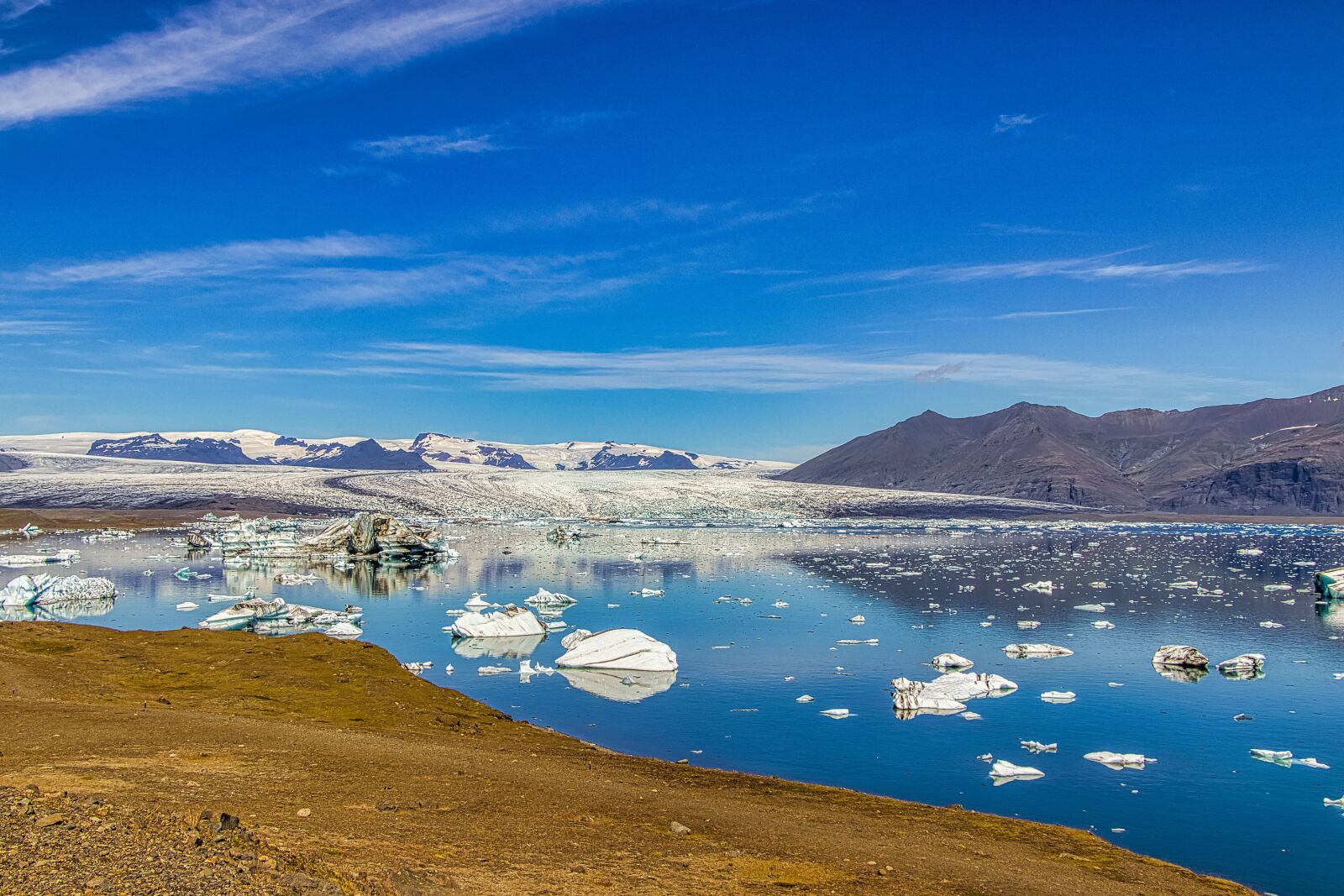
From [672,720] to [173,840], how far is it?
30.7 ft

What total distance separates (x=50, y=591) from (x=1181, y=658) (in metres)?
30.6

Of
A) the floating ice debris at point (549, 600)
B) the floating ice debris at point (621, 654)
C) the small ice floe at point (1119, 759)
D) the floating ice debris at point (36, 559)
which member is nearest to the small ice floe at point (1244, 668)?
the small ice floe at point (1119, 759)

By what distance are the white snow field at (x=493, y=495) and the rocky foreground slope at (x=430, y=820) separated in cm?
Answer: 7122

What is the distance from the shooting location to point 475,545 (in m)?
51.4

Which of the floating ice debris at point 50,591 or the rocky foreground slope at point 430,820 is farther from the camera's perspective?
the floating ice debris at point 50,591

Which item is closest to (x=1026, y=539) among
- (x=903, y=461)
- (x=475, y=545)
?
(x=475, y=545)

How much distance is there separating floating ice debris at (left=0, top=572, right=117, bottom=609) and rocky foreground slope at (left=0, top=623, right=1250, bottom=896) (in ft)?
54.7

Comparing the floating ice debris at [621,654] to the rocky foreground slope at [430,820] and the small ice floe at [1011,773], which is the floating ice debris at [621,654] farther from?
the small ice floe at [1011,773]

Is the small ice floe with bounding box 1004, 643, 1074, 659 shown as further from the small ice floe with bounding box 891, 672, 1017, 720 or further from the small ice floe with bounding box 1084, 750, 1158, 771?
the small ice floe with bounding box 1084, 750, 1158, 771

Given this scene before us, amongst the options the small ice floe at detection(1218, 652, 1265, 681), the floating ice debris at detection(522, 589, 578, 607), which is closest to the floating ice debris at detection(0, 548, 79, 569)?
the floating ice debris at detection(522, 589, 578, 607)

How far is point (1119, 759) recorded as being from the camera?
495 inches

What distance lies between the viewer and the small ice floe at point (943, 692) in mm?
15312

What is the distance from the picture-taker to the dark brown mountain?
124m

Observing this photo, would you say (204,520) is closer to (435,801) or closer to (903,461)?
(435,801)
